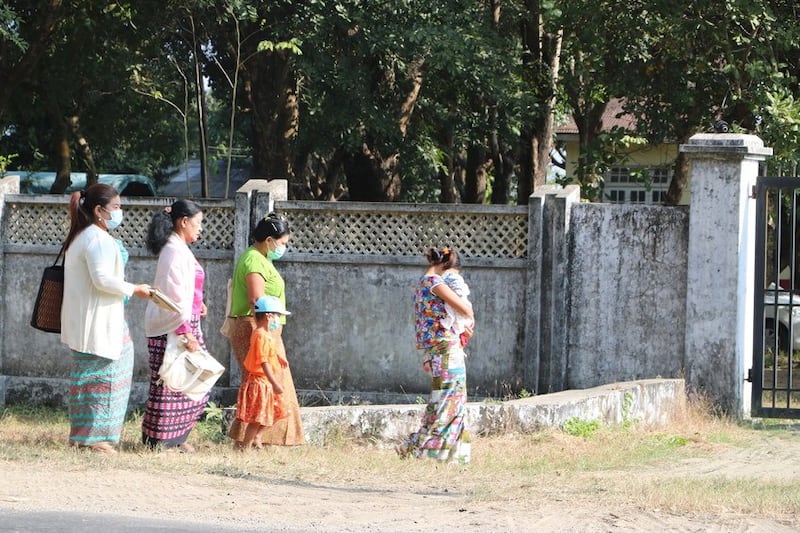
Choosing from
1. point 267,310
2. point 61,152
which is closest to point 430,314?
point 267,310

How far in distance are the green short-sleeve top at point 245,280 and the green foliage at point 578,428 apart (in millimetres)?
2338

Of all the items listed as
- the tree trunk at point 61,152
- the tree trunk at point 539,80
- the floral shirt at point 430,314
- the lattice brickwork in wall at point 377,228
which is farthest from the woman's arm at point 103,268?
the tree trunk at point 61,152

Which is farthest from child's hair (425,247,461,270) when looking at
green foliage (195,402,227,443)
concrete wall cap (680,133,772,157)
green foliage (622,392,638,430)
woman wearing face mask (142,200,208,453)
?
concrete wall cap (680,133,772,157)

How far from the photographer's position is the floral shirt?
805 centimetres

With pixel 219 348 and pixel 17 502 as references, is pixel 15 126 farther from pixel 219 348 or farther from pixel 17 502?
pixel 17 502

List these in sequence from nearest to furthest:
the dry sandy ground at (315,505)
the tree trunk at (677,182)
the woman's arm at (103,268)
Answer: the dry sandy ground at (315,505) → the woman's arm at (103,268) → the tree trunk at (677,182)

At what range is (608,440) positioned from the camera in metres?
8.97

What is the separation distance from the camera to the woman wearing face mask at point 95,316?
7520 millimetres

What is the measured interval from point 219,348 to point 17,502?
513 centimetres

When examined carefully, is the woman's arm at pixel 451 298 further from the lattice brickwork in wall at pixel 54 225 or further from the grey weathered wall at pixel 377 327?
the lattice brickwork in wall at pixel 54 225

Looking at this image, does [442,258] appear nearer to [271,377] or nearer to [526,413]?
[271,377]

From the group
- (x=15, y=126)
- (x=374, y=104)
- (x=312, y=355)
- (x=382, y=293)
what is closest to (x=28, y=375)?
(x=312, y=355)

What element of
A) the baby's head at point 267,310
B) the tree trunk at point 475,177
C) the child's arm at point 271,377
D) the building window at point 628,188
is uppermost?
the building window at point 628,188

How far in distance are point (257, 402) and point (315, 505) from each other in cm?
173
